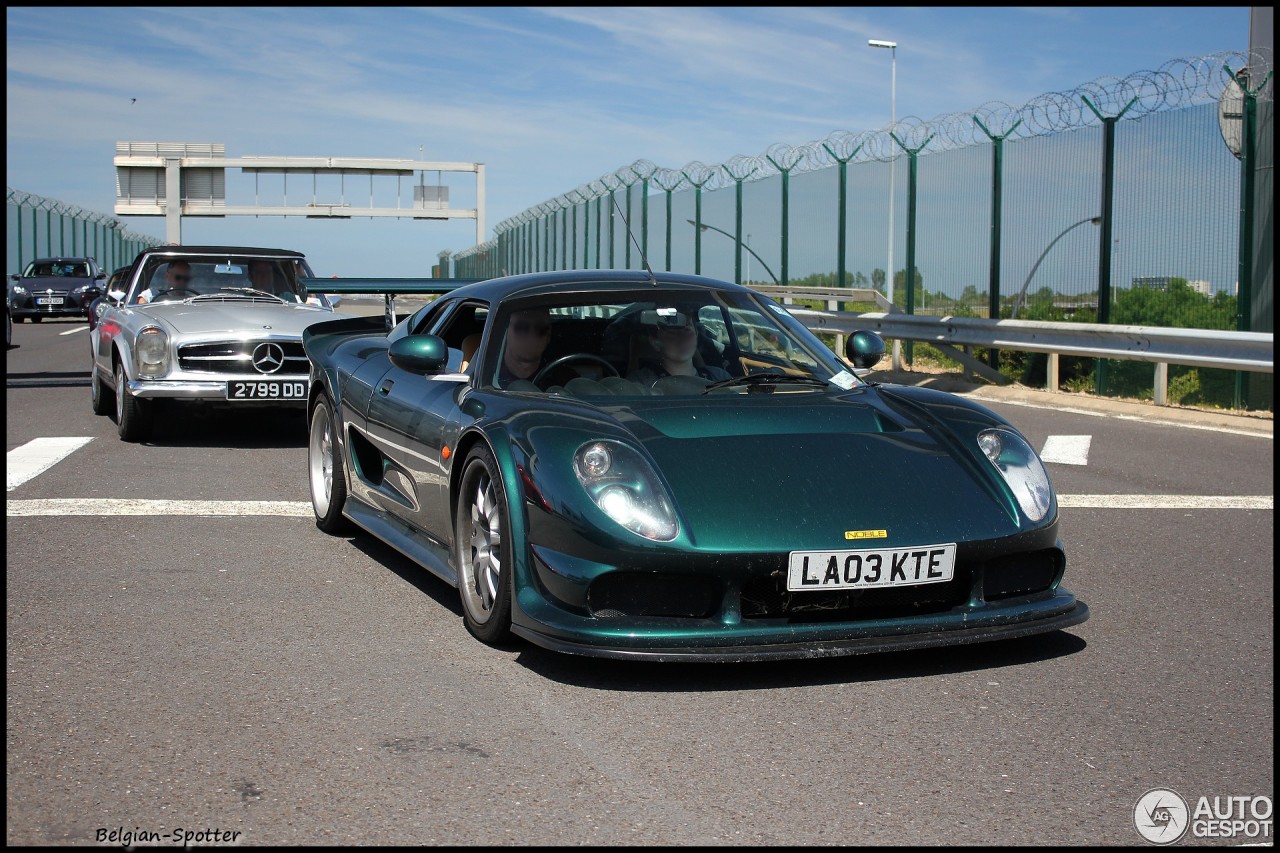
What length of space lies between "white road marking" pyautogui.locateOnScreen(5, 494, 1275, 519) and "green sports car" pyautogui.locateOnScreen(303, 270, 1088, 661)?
6.21 feet

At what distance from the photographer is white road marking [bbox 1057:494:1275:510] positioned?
762 cm

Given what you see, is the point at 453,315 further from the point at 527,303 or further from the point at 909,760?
the point at 909,760

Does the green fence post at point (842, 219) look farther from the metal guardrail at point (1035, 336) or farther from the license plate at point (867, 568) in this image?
the license plate at point (867, 568)

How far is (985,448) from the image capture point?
4.82 m

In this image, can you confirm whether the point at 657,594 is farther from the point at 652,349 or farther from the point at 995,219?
the point at 995,219

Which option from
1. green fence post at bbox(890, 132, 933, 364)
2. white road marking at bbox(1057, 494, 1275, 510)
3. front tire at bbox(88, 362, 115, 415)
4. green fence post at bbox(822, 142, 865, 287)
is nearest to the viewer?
white road marking at bbox(1057, 494, 1275, 510)

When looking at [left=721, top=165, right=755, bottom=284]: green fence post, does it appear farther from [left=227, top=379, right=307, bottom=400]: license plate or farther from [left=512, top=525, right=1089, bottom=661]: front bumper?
[left=512, top=525, right=1089, bottom=661]: front bumper

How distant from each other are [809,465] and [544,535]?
0.86 m

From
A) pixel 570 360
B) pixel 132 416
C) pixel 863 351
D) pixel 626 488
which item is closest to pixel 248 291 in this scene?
pixel 132 416

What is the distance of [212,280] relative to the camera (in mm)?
11625

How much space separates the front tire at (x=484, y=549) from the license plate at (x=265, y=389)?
5387 mm

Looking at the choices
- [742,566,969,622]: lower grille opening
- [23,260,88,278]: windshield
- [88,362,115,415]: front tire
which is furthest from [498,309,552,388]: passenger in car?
[23,260,88,278]: windshield

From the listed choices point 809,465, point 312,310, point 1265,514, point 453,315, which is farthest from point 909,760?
point 312,310

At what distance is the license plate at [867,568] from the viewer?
4164 millimetres
